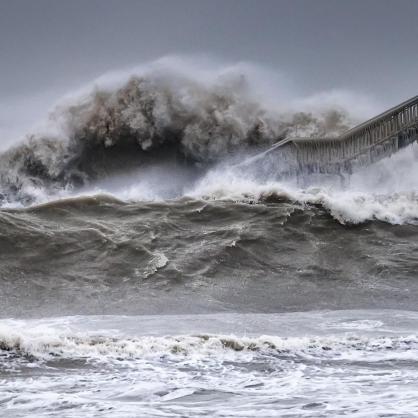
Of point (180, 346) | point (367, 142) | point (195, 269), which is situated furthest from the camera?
point (367, 142)

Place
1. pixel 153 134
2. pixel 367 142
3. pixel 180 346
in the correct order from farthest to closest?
pixel 153 134
pixel 367 142
pixel 180 346

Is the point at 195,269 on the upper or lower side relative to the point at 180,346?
upper

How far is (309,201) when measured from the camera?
1466 centimetres

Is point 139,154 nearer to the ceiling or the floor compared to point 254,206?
nearer to the ceiling

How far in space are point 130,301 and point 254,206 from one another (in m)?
5.78

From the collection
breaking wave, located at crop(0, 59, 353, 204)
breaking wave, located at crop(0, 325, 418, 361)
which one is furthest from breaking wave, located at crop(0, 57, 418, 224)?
breaking wave, located at crop(0, 325, 418, 361)

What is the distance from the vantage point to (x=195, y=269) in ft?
34.7

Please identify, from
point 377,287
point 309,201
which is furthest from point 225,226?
point 377,287

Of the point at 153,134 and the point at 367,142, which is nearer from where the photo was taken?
the point at 367,142

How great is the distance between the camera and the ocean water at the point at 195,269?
5191mm

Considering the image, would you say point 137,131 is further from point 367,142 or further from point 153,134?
point 367,142

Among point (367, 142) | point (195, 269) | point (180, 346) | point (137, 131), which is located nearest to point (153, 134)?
point (137, 131)

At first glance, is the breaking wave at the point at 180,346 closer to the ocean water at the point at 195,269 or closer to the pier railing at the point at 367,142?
the ocean water at the point at 195,269

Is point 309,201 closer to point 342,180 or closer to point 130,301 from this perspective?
point 342,180
